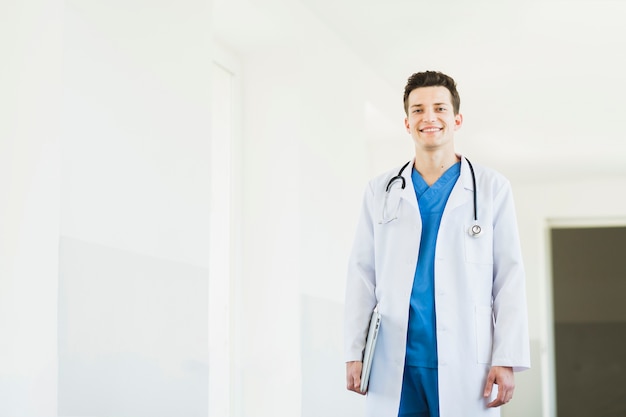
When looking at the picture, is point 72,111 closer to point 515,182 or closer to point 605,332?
point 515,182

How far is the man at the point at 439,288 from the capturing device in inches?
73.9

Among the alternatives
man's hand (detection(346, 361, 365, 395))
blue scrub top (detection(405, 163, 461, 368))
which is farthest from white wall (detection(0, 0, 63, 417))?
blue scrub top (detection(405, 163, 461, 368))

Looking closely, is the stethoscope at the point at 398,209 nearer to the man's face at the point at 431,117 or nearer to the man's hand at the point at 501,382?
the man's face at the point at 431,117

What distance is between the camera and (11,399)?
5.38ft

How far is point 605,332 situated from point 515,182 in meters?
1.80

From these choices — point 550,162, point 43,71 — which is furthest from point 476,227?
point 550,162

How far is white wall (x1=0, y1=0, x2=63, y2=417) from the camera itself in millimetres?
1655

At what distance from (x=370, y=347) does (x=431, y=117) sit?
573mm

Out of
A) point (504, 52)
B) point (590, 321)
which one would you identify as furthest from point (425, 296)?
point (590, 321)

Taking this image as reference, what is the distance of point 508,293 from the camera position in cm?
190

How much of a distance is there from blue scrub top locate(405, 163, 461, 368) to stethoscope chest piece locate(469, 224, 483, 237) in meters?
0.08

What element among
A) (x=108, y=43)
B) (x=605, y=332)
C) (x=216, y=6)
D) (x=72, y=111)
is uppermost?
(x=216, y=6)

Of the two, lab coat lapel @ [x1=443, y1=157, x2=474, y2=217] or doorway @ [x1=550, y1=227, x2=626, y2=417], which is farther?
doorway @ [x1=550, y1=227, x2=626, y2=417]

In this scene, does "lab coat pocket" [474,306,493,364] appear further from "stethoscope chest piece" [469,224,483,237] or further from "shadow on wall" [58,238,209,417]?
"shadow on wall" [58,238,209,417]
